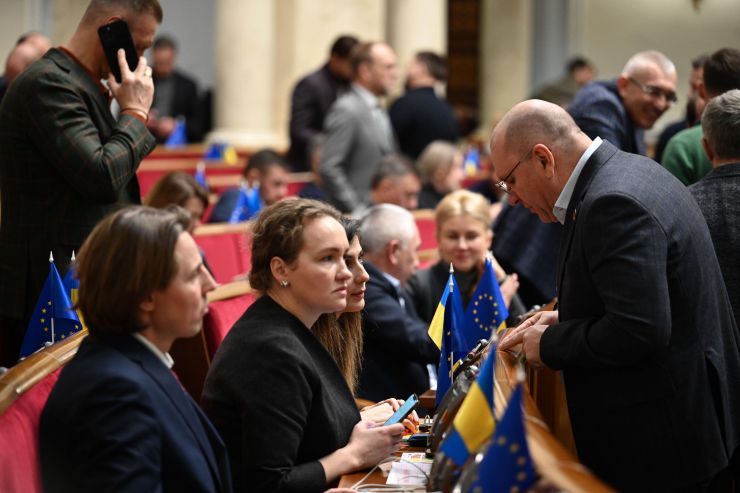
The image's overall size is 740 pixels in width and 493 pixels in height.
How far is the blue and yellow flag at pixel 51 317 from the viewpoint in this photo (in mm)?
3428

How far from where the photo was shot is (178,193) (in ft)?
17.8

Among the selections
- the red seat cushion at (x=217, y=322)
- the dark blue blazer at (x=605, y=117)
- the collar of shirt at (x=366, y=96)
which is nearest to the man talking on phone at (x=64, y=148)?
the red seat cushion at (x=217, y=322)

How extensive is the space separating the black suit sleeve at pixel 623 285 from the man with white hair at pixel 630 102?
6.93ft

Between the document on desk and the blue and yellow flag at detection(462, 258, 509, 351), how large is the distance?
120 cm

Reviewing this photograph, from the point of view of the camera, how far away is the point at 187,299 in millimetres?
2412

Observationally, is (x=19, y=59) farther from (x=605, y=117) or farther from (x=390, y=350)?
(x=605, y=117)

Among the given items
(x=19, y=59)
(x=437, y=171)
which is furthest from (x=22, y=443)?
(x=437, y=171)

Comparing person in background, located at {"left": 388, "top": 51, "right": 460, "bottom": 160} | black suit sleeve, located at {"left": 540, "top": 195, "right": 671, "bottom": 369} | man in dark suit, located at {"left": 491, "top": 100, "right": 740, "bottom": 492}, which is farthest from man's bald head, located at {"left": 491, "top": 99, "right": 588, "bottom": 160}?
person in background, located at {"left": 388, "top": 51, "right": 460, "bottom": 160}

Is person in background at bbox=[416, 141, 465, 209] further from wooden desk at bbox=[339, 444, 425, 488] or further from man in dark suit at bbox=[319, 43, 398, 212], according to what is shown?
wooden desk at bbox=[339, 444, 425, 488]

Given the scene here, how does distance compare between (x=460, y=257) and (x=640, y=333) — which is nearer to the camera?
(x=640, y=333)

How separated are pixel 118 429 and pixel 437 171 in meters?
5.89

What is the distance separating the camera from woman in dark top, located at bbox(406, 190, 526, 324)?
16.8 ft

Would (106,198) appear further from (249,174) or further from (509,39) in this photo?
(509,39)

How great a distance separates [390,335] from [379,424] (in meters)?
1.24
